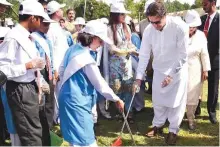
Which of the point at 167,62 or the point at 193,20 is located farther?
the point at 193,20

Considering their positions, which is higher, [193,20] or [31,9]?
[31,9]

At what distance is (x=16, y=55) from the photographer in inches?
131

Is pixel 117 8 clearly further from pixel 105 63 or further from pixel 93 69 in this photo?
pixel 93 69

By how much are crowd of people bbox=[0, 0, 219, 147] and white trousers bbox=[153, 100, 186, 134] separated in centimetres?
1

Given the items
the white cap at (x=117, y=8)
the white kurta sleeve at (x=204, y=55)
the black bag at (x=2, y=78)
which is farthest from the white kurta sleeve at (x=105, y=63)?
the black bag at (x=2, y=78)

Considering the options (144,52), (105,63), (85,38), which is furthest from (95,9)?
(85,38)

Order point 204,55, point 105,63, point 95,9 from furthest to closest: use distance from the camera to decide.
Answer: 1. point 95,9
2. point 105,63
3. point 204,55

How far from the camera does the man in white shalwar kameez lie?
470 centimetres

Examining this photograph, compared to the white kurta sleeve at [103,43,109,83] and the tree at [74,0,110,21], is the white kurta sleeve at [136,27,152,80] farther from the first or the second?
the tree at [74,0,110,21]

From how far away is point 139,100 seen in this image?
6.74 m

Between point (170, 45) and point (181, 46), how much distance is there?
15 centimetres

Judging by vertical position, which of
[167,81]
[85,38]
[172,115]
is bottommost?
[172,115]

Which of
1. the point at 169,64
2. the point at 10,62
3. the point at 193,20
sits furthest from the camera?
the point at 193,20

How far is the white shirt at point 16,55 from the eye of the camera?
3.25 meters
